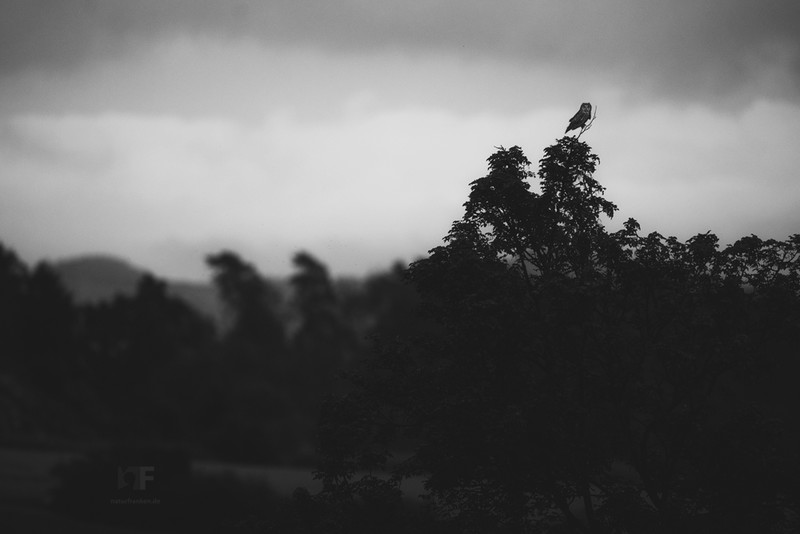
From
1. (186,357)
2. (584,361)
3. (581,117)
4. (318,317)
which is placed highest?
(318,317)

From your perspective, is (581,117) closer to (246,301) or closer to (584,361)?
(584,361)

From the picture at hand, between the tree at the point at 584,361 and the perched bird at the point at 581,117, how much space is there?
64 centimetres

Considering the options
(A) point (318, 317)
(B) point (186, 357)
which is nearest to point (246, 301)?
(A) point (318, 317)

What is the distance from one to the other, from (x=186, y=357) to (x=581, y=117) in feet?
293

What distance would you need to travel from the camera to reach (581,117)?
728 inches

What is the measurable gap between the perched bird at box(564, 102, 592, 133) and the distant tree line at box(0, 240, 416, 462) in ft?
194

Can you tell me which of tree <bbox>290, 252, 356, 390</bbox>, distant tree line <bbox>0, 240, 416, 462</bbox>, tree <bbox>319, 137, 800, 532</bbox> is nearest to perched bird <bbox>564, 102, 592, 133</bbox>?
tree <bbox>319, 137, 800, 532</bbox>

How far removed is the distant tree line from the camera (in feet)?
296

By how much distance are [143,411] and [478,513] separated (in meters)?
88.8

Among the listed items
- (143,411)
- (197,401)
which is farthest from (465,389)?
(143,411)

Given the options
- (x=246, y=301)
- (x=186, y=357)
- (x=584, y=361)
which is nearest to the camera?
(x=584, y=361)

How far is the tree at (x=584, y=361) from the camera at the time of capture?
16.7 metres

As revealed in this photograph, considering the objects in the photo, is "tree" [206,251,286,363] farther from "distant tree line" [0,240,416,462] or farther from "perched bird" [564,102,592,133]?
"perched bird" [564,102,592,133]

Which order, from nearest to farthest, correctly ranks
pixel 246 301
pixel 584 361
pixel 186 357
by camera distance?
1. pixel 584 361
2. pixel 186 357
3. pixel 246 301
